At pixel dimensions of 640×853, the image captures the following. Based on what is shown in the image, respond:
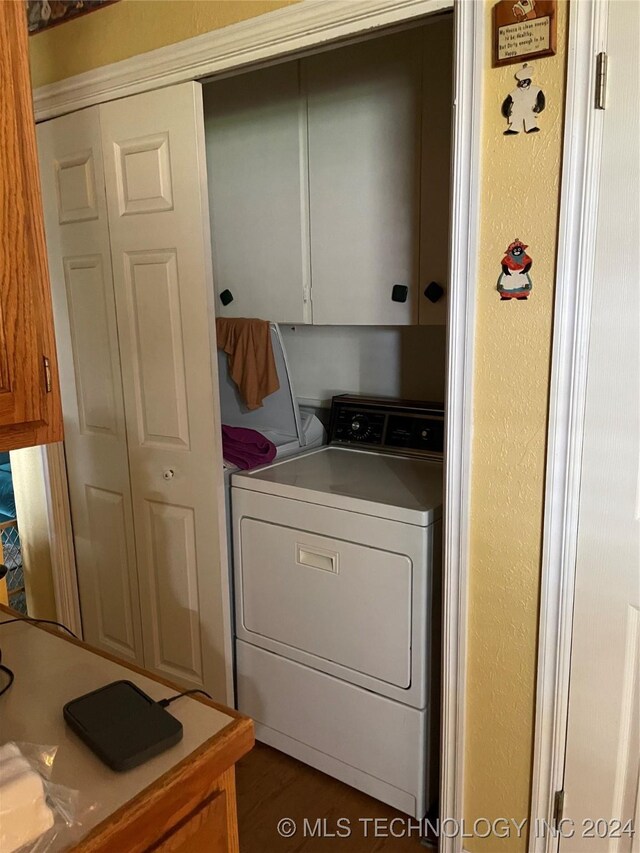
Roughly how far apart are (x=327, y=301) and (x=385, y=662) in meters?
1.19

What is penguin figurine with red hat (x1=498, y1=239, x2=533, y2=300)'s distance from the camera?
1420mm

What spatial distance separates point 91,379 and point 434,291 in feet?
4.07

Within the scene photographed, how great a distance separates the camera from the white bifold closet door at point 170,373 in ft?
6.42

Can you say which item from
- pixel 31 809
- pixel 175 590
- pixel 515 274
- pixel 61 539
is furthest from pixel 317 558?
pixel 31 809

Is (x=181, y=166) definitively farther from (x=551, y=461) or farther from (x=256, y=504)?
(x=551, y=461)

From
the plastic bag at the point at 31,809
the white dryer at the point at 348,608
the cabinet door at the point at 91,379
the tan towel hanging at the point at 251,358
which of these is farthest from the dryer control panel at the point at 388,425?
the plastic bag at the point at 31,809

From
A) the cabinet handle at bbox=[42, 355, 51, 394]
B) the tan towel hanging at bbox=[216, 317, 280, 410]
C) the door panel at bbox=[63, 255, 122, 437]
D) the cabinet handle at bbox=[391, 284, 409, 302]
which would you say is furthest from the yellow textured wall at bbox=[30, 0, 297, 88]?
the cabinet handle at bbox=[42, 355, 51, 394]

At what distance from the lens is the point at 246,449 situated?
7.43ft

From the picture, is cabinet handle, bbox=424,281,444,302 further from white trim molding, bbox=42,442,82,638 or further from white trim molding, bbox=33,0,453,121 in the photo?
white trim molding, bbox=42,442,82,638

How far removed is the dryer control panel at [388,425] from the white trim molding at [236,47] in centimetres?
121

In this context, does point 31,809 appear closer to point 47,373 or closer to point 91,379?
point 47,373

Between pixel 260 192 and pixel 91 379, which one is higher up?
pixel 260 192

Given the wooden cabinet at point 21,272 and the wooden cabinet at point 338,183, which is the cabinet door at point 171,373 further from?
the wooden cabinet at point 21,272

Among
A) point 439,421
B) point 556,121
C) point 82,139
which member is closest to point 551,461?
A: point 556,121
